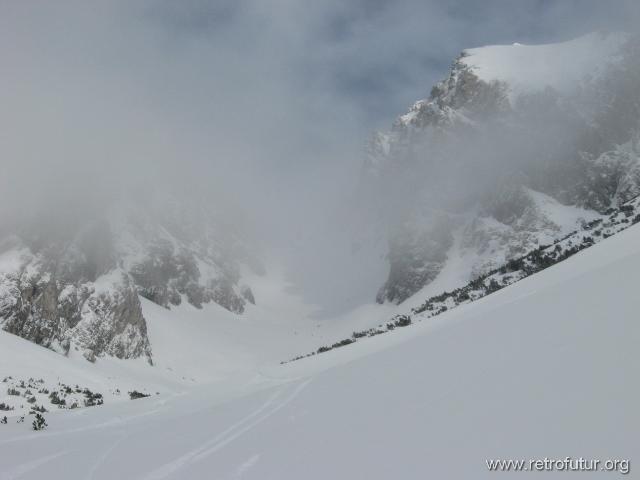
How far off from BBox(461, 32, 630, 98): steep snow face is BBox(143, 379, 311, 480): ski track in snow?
105425 mm

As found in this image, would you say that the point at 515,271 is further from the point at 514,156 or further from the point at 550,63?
the point at 550,63

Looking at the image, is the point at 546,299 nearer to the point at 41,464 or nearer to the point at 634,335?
the point at 634,335

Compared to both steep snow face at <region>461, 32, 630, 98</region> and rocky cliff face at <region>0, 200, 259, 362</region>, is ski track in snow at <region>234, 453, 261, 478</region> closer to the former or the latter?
rocky cliff face at <region>0, 200, 259, 362</region>

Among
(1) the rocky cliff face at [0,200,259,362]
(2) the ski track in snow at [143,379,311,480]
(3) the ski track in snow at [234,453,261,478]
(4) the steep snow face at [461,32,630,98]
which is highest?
(4) the steep snow face at [461,32,630,98]

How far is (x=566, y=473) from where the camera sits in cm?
210

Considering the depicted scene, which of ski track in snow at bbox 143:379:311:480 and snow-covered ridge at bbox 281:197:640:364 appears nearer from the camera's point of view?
ski track in snow at bbox 143:379:311:480

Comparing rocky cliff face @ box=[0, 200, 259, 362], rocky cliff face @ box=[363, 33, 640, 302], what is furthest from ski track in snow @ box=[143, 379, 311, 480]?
rocky cliff face @ box=[363, 33, 640, 302]

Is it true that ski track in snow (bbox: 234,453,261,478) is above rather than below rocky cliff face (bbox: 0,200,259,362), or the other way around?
below

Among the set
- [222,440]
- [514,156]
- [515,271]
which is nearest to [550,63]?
[514,156]

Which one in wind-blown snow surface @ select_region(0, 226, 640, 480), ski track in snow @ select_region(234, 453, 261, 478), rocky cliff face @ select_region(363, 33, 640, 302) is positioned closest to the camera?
wind-blown snow surface @ select_region(0, 226, 640, 480)

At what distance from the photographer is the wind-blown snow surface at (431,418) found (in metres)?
2.54

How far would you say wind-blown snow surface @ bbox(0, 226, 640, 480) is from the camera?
8.32ft

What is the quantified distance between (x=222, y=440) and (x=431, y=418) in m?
2.10

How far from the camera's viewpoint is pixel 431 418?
3354mm
